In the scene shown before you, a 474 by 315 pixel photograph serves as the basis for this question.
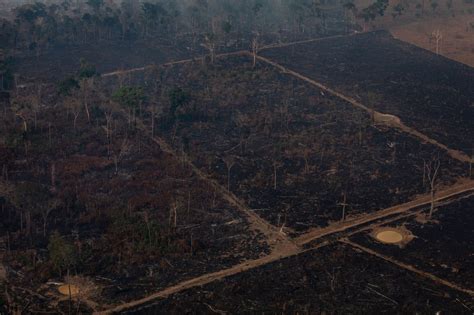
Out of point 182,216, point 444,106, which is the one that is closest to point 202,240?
point 182,216

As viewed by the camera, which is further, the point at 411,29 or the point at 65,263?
the point at 411,29

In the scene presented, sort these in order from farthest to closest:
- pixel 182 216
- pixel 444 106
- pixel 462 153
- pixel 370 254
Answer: pixel 444 106 → pixel 462 153 → pixel 182 216 → pixel 370 254

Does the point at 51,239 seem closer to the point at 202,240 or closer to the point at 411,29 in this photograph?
the point at 202,240

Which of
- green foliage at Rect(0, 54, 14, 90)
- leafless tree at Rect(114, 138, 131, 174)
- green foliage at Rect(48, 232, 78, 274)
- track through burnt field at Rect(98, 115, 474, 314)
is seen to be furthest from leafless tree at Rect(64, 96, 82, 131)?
green foliage at Rect(48, 232, 78, 274)

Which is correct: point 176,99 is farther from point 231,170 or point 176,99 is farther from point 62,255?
point 62,255

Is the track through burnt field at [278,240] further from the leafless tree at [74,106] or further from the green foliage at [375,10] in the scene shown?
the green foliage at [375,10]

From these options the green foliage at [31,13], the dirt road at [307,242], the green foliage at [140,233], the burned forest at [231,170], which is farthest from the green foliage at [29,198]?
the green foliage at [31,13]

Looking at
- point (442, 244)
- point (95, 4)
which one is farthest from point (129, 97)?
point (95, 4)

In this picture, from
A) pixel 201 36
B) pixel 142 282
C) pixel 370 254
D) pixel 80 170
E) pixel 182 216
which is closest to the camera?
pixel 142 282

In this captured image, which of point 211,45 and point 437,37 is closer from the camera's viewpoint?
point 211,45
